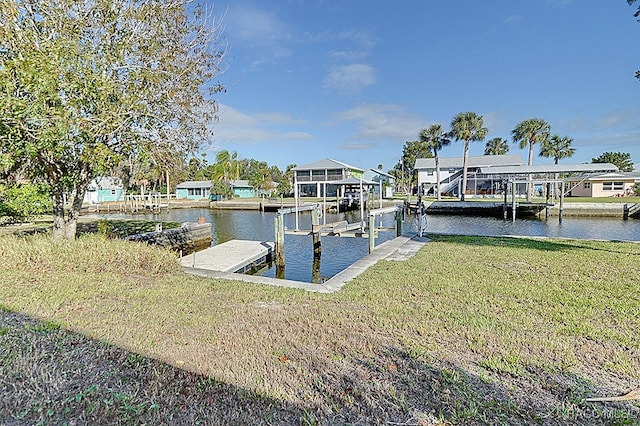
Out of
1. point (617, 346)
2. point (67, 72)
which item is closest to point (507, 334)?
point (617, 346)

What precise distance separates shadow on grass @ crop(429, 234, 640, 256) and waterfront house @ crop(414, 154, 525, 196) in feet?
111

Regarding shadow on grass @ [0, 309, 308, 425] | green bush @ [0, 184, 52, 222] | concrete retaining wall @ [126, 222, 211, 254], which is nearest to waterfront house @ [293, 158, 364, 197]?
concrete retaining wall @ [126, 222, 211, 254]

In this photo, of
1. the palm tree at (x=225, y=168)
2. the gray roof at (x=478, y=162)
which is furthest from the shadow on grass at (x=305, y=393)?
the gray roof at (x=478, y=162)

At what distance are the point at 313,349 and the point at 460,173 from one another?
163 ft

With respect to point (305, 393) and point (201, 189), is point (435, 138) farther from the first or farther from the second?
point (305, 393)

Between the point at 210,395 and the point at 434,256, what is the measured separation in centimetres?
698

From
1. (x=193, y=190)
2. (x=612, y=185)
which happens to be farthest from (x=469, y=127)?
(x=193, y=190)

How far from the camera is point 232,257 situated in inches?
430

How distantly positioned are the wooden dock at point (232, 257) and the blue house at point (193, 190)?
42404 millimetres

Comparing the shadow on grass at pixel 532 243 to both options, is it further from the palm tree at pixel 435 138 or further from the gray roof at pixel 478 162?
the gray roof at pixel 478 162

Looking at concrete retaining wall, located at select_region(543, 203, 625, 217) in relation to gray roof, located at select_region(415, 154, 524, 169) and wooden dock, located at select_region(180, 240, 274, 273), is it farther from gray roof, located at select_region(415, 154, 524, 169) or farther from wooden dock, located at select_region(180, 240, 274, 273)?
wooden dock, located at select_region(180, 240, 274, 273)

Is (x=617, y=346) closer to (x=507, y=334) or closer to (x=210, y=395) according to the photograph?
(x=507, y=334)

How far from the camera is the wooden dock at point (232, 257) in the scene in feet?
32.2

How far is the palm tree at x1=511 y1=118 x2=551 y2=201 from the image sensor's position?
134 feet
